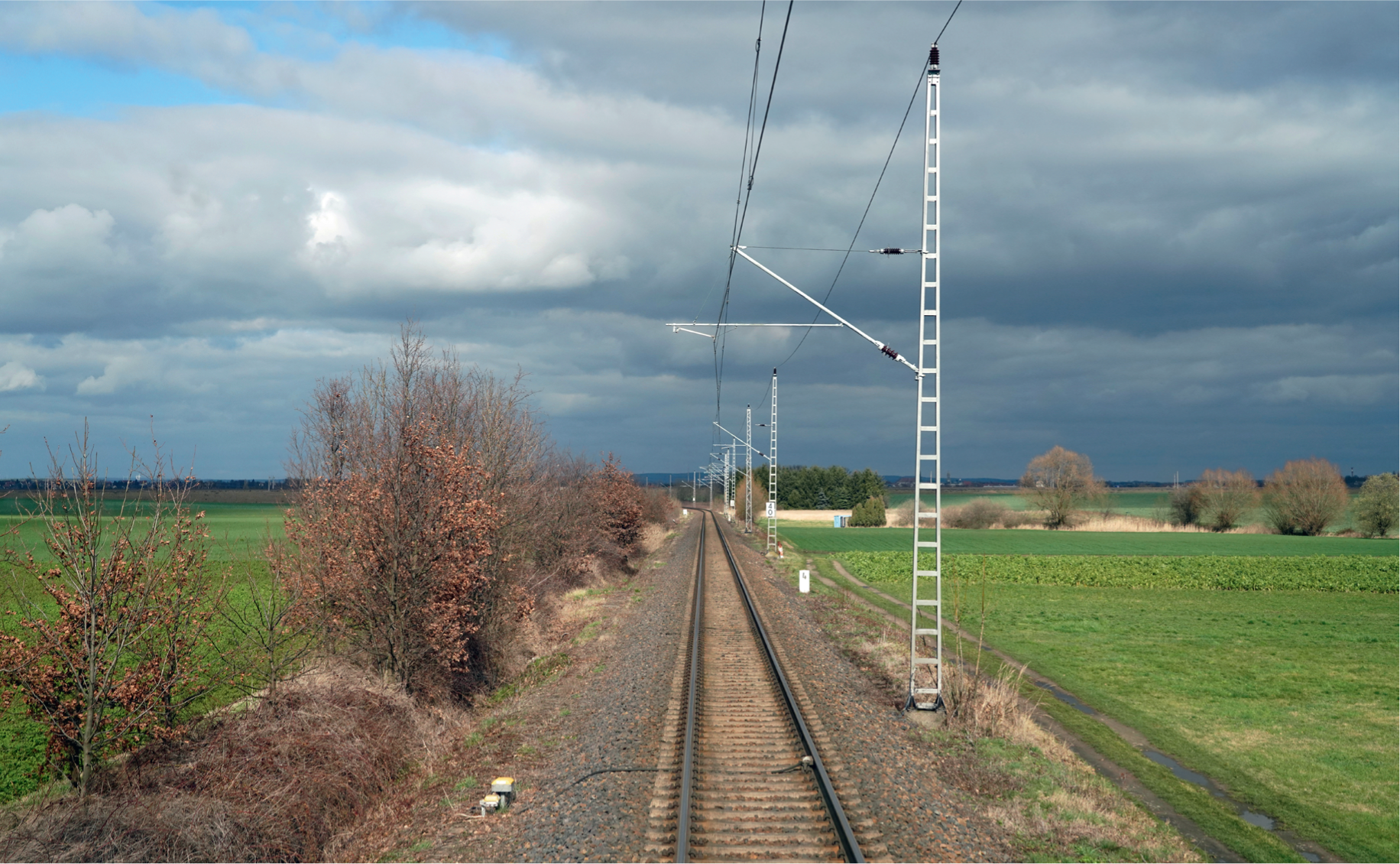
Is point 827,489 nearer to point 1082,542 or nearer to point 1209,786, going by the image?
point 1082,542

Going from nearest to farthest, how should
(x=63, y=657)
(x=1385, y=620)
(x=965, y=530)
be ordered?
(x=63, y=657) < (x=1385, y=620) < (x=965, y=530)

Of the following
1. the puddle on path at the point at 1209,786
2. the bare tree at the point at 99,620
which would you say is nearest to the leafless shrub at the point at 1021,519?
the puddle on path at the point at 1209,786

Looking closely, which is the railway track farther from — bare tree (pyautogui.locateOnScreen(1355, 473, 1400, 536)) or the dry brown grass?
bare tree (pyautogui.locateOnScreen(1355, 473, 1400, 536))

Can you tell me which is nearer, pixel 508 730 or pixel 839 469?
pixel 508 730

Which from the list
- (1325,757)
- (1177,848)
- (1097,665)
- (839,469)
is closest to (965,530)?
(839,469)

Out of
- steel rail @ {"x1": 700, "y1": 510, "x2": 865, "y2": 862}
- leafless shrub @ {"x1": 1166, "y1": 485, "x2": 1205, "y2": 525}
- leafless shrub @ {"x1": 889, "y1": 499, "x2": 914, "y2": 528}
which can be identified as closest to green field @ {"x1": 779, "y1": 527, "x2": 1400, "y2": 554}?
leafless shrub @ {"x1": 1166, "y1": 485, "x2": 1205, "y2": 525}

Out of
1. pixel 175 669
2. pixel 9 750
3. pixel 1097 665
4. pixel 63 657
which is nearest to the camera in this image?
pixel 63 657

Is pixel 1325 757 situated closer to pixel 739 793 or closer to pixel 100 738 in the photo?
pixel 739 793

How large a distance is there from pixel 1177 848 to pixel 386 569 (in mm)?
14036

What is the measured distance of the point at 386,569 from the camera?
56.4 ft

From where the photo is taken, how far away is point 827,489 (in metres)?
177

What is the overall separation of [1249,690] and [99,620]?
2427cm

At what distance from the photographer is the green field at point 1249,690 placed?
523 inches

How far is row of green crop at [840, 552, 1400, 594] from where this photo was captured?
4962cm
